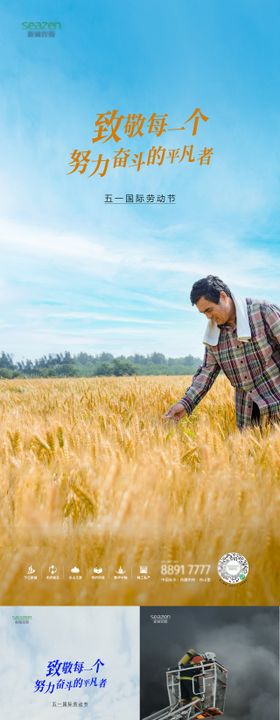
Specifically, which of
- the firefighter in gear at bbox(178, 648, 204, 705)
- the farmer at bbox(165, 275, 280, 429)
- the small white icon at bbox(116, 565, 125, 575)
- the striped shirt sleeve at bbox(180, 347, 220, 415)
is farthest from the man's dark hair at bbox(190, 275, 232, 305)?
the firefighter in gear at bbox(178, 648, 204, 705)

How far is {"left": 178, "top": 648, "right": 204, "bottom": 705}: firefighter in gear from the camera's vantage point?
150 centimetres

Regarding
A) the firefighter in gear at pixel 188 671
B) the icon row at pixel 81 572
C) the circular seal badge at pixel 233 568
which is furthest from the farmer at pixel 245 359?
the firefighter in gear at pixel 188 671

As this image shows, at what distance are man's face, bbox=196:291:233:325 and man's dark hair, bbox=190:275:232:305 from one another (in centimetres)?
2

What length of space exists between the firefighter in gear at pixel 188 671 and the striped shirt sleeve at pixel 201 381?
1.50 m

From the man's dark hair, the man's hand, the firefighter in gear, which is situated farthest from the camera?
the man's hand

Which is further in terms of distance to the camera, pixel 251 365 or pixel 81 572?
pixel 251 365

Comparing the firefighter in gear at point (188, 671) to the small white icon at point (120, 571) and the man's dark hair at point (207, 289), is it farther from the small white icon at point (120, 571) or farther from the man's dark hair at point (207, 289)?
the man's dark hair at point (207, 289)

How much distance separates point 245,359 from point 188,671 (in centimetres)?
171

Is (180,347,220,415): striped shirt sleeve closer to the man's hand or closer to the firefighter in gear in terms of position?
the man's hand

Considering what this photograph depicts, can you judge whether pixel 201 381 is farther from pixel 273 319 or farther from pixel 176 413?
pixel 273 319

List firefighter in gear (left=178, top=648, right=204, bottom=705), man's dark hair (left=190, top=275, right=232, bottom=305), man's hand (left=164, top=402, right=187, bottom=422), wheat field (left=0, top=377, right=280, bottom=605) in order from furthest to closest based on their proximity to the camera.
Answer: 1. man's hand (left=164, top=402, right=187, bottom=422)
2. man's dark hair (left=190, top=275, right=232, bottom=305)
3. wheat field (left=0, top=377, right=280, bottom=605)
4. firefighter in gear (left=178, top=648, right=204, bottom=705)

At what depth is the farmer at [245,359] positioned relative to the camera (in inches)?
115

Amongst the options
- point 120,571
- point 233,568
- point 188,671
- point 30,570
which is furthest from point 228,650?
point 30,570

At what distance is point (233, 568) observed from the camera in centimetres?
170
